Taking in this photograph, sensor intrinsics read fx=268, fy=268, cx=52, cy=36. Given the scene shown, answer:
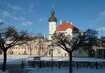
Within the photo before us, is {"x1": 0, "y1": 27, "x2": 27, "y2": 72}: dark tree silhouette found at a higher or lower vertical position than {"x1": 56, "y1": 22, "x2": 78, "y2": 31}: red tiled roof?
lower

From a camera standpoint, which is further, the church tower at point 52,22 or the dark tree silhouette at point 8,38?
the church tower at point 52,22

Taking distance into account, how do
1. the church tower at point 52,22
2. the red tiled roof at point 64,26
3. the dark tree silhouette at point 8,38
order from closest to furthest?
the dark tree silhouette at point 8,38, the red tiled roof at point 64,26, the church tower at point 52,22

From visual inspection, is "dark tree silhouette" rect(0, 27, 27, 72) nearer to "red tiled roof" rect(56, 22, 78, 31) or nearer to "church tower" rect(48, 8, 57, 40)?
"red tiled roof" rect(56, 22, 78, 31)

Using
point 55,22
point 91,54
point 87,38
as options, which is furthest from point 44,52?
point 87,38

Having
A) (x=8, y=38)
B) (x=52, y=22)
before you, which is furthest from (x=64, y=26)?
(x=8, y=38)

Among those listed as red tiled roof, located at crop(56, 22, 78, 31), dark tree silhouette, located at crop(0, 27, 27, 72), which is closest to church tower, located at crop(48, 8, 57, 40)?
red tiled roof, located at crop(56, 22, 78, 31)

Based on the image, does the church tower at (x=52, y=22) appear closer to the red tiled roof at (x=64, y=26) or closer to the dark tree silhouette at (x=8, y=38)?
the red tiled roof at (x=64, y=26)

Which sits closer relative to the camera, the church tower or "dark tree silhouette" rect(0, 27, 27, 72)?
"dark tree silhouette" rect(0, 27, 27, 72)

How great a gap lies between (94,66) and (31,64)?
33.0ft

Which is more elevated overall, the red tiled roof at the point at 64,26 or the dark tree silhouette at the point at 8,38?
the red tiled roof at the point at 64,26

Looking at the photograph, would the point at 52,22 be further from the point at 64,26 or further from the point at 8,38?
the point at 8,38

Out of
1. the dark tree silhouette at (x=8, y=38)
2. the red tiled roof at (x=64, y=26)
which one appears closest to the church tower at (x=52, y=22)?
the red tiled roof at (x=64, y=26)

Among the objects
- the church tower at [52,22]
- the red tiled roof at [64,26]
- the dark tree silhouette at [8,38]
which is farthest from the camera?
the church tower at [52,22]

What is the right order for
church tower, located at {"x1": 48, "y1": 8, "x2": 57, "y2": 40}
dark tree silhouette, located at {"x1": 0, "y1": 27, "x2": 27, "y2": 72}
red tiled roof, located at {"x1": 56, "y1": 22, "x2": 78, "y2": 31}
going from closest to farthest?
dark tree silhouette, located at {"x1": 0, "y1": 27, "x2": 27, "y2": 72}
red tiled roof, located at {"x1": 56, "y1": 22, "x2": 78, "y2": 31}
church tower, located at {"x1": 48, "y1": 8, "x2": 57, "y2": 40}
